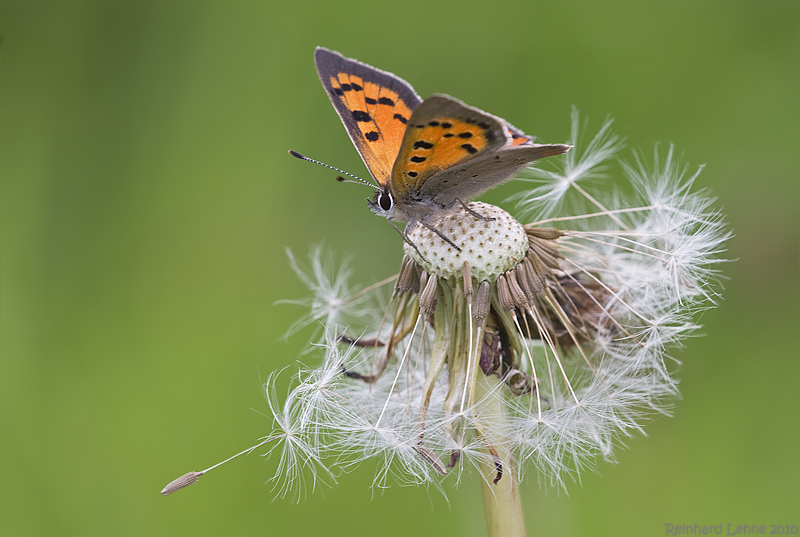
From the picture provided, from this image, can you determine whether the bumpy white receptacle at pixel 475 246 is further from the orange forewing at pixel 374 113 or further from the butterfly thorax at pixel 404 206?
the orange forewing at pixel 374 113

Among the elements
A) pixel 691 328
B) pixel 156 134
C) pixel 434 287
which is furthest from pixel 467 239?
pixel 156 134

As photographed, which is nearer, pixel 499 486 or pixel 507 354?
pixel 499 486

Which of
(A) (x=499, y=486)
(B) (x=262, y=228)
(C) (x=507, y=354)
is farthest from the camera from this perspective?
(B) (x=262, y=228)

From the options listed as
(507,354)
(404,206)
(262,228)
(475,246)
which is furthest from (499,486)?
(262,228)

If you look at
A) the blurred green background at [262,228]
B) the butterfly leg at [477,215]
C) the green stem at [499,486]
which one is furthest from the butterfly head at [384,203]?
the blurred green background at [262,228]

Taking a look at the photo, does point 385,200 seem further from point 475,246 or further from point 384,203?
point 475,246

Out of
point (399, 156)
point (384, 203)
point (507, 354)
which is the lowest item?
point (507, 354)
